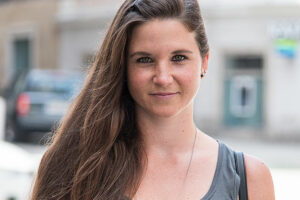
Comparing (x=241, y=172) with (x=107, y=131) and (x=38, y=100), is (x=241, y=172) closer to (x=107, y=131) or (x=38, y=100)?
(x=107, y=131)

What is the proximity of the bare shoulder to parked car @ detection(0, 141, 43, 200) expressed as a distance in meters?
2.96

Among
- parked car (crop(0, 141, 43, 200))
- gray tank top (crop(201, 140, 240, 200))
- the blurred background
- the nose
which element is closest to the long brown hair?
the nose

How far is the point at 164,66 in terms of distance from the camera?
1.95 metres

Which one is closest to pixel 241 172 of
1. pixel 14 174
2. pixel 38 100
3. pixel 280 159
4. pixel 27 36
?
pixel 14 174

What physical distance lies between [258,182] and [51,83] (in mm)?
12056

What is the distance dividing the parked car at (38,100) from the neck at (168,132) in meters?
11.5

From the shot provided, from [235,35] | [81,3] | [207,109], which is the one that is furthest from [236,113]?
[81,3]

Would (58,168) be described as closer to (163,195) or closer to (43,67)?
(163,195)

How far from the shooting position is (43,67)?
22.6 metres

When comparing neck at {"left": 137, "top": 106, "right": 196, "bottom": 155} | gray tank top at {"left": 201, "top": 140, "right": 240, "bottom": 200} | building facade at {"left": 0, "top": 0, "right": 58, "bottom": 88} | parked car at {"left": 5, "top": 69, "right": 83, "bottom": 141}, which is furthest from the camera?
building facade at {"left": 0, "top": 0, "right": 58, "bottom": 88}

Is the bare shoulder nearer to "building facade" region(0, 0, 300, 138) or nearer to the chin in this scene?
the chin

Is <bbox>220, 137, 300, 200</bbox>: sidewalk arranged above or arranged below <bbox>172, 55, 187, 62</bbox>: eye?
below

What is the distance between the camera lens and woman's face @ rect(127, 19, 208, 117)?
1948 mm

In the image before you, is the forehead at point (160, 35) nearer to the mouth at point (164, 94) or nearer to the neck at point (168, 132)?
the mouth at point (164, 94)
